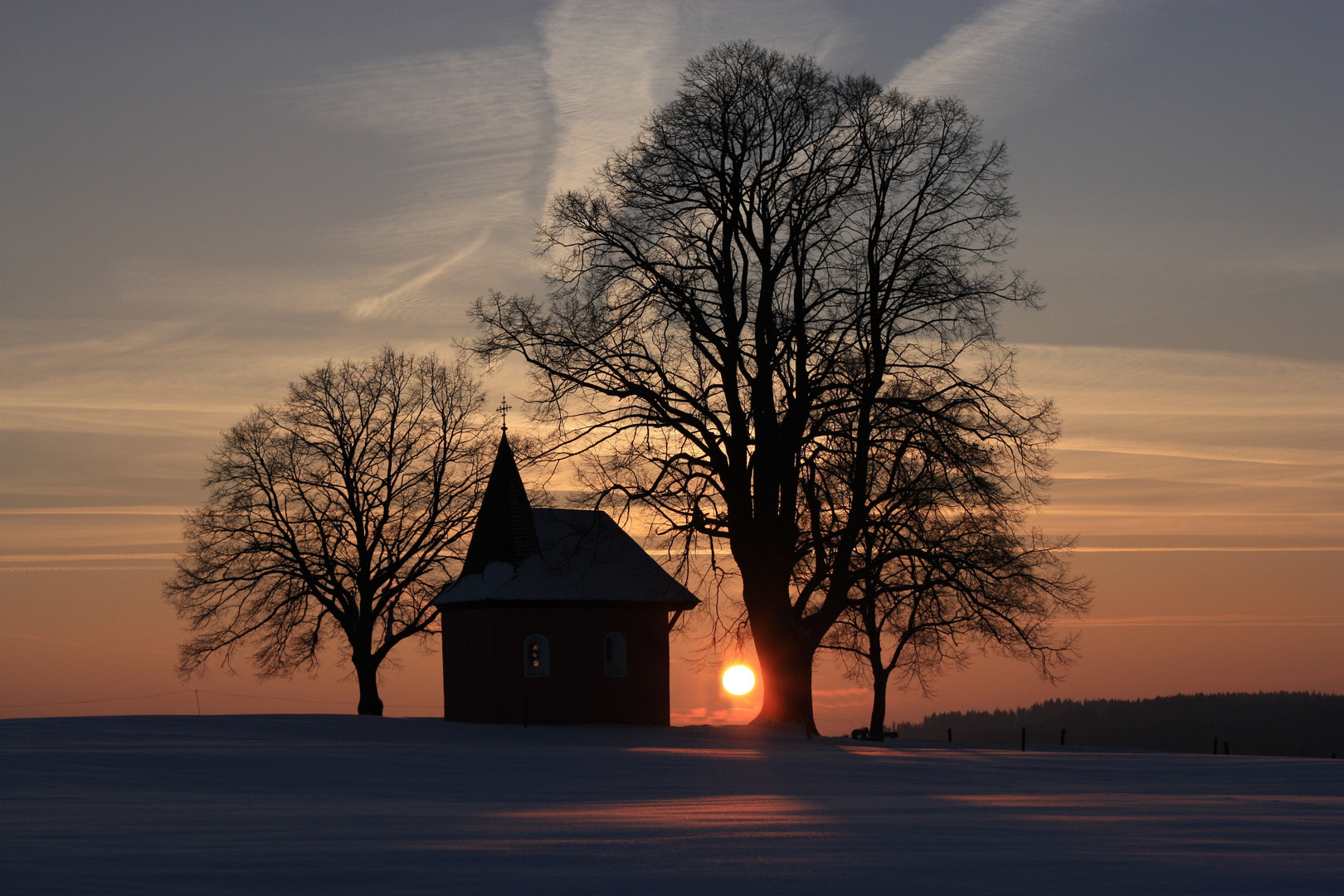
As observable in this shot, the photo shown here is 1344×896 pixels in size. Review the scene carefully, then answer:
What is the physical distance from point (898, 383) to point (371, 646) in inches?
817

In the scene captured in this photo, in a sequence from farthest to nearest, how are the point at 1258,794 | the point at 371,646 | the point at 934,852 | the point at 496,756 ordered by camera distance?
the point at 371,646, the point at 496,756, the point at 1258,794, the point at 934,852

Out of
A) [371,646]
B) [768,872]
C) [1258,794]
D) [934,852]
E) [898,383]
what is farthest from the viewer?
[371,646]

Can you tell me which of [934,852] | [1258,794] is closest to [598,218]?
[1258,794]

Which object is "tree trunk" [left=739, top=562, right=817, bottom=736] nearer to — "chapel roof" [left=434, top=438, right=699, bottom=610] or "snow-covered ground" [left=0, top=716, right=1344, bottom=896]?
"chapel roof" [left=434, top=438, right=699, bottom=610]

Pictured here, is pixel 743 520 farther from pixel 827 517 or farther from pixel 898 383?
pixel 898 383

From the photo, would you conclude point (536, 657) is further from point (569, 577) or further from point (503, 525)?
point (503, 525)

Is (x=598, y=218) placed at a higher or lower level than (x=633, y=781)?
higher

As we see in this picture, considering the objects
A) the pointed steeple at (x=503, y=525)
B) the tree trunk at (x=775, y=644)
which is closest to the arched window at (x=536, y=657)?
the pointed steeple at (x=503, y=525)

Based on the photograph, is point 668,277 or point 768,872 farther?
point 668,277

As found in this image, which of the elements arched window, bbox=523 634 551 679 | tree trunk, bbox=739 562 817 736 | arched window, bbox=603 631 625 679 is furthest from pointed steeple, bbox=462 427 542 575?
tree trunk, bbox=739 562 817 736

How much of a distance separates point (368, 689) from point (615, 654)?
9.60 m

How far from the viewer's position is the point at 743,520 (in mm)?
31797

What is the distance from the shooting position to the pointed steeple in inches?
1503

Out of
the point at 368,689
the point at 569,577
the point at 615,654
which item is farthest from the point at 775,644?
the point at 368,689
